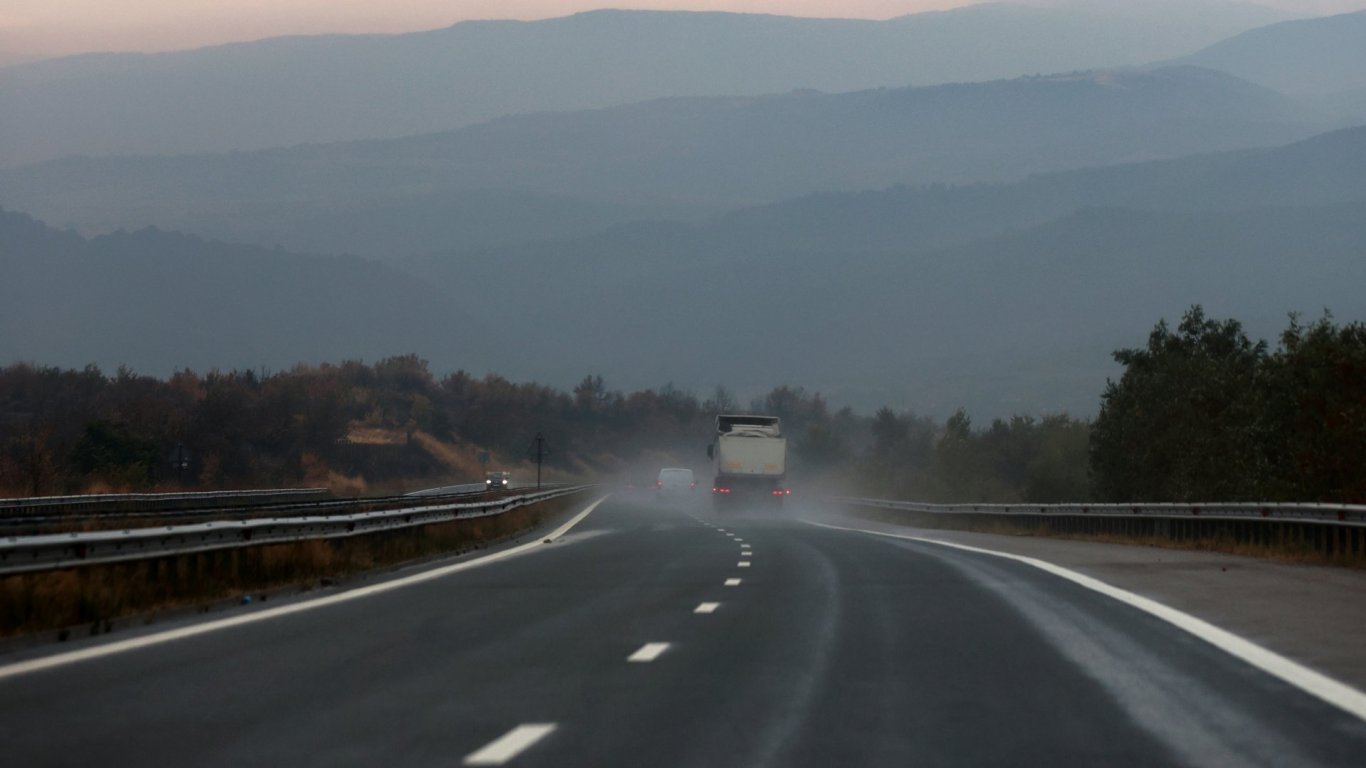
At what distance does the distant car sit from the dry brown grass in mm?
66668

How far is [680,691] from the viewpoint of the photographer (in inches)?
452

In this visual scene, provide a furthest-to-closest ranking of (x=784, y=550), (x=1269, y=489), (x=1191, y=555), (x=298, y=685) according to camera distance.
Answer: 1. (x=1269, y=489)
2. (x=784, y=550)
3. (x=1191, y=555)
4. (x=298, y=685)

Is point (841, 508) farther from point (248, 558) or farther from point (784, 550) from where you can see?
point (248, 558)

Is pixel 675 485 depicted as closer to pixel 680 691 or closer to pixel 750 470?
pixel 750 470

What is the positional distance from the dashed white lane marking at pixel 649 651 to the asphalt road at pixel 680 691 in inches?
1.1

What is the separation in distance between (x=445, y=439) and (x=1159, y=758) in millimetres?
160543

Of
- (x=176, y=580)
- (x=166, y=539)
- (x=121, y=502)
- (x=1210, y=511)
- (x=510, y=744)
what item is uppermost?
(x=1210, y=511)

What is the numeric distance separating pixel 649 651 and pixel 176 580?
6.51 metres

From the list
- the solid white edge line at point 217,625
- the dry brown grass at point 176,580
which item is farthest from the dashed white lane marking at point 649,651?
the dry brown grass at point 176,580

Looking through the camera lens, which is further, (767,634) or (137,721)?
(767,634)

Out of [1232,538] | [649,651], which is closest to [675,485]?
[1232,538]

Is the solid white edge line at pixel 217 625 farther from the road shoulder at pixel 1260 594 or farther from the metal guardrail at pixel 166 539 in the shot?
the road shoulder at pixel 1260 594

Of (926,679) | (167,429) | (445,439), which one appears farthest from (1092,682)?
(445,439)

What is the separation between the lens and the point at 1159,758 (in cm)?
887
